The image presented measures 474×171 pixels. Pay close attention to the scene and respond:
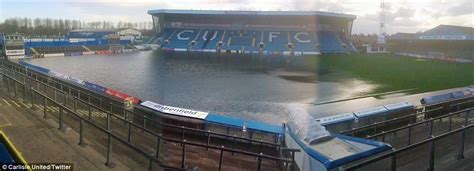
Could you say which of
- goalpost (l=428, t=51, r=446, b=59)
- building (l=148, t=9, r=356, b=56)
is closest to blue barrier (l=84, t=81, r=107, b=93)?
building (l=148, t=9, r=356, b=56)

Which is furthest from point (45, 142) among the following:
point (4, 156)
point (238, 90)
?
point (238, 90)

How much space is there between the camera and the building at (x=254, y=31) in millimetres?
84000

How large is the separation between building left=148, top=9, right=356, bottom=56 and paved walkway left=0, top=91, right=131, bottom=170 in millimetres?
72957

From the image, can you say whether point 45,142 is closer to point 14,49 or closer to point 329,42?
point 14,49

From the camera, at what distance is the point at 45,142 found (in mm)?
7547

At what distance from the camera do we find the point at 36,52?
63156mm

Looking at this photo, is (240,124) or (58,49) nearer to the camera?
(240,124)

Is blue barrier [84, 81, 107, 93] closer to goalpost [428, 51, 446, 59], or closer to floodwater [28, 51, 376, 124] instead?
floodwater [28, 51, 376, 124]

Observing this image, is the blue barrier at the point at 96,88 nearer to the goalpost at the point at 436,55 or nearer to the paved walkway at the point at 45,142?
the paved walkway at the point at 45,142

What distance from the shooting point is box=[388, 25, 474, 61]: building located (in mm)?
65625

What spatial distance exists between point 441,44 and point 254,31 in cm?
4106

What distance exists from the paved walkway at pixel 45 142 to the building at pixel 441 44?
6884cm

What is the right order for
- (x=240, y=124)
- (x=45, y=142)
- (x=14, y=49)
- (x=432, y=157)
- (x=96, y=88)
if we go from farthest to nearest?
(x=14, y=49)
(x=96, y=88)
(x=240, y=124)
(x=45, y=142)
(x=432, y=157)

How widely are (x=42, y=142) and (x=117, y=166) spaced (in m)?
2.01
